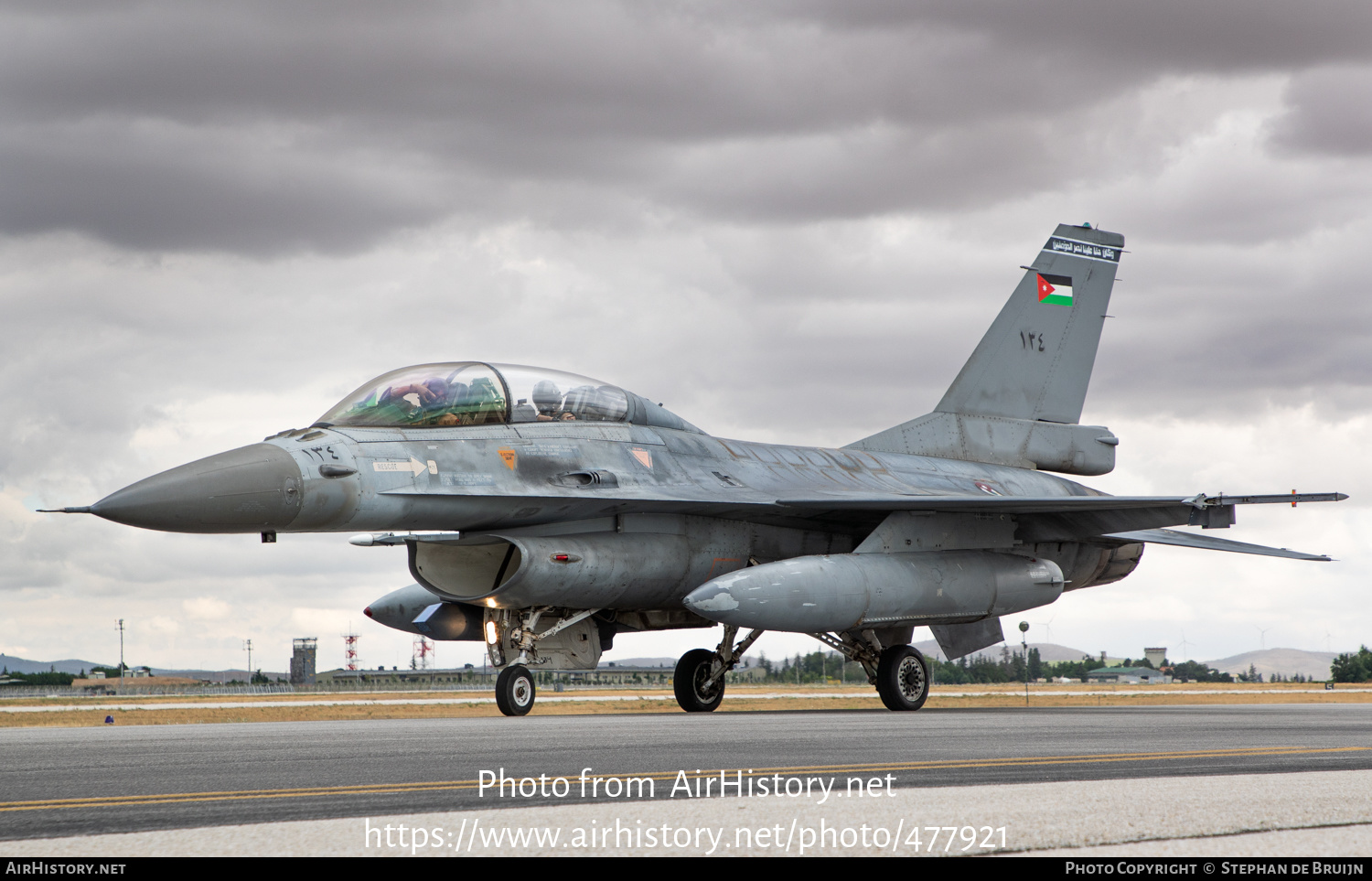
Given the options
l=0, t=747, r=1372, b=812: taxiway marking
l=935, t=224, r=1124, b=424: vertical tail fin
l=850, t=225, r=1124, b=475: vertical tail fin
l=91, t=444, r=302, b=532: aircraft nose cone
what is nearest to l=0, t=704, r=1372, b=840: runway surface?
l=0, t=747, r=1372, b=812: taxiway marking

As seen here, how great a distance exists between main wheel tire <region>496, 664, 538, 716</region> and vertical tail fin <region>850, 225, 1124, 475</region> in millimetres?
7648

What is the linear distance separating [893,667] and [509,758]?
9.10 meters

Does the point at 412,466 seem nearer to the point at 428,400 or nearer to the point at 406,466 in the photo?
the point at 406,466

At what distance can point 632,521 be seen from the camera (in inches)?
566

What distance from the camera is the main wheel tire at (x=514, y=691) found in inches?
526

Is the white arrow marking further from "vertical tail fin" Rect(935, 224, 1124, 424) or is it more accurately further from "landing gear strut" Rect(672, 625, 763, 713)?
"vertical tail fin" Rect(935, 224, 1124, 424)

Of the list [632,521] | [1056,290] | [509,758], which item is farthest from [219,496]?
[1056,290]

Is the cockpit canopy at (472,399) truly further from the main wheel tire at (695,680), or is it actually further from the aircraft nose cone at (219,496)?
the main wheel tire at (695,680)

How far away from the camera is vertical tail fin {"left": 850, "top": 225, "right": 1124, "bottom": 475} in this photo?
65.1 feet

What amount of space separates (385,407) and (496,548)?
2278 mm

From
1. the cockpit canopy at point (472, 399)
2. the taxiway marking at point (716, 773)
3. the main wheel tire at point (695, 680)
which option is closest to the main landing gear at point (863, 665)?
the main wheel tire at point (695, 680)

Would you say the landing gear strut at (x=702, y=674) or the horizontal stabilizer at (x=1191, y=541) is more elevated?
the horizontal stabilizer at (x=1191, y=541)

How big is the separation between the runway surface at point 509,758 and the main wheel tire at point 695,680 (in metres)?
3.51
